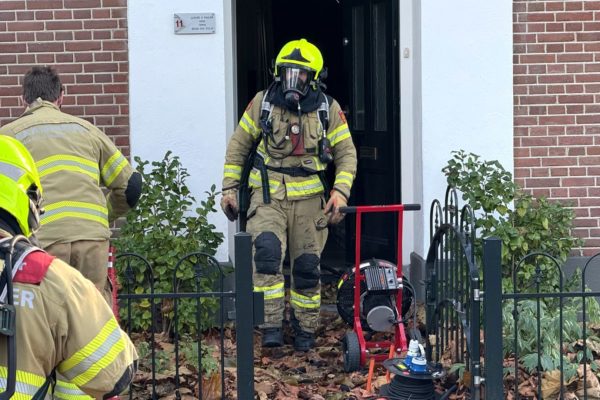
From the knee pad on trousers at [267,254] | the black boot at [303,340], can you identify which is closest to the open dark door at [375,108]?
the black boot at [303,340]

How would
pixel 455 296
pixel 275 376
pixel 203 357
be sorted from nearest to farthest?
pixel 455 296
pixel 203 357
pixel 275 376

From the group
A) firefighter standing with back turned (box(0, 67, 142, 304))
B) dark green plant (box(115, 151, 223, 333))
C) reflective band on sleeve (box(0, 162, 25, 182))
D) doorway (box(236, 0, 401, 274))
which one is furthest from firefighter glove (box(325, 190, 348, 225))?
reflective band on sleeve (box(0, 162, 25, 182))

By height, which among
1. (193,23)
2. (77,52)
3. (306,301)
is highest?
(193,23)

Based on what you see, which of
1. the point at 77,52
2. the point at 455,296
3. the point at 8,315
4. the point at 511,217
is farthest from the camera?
the point at 77,52

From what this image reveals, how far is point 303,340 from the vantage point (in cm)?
656

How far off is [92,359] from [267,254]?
12.2 feet

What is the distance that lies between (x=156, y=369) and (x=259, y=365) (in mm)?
834

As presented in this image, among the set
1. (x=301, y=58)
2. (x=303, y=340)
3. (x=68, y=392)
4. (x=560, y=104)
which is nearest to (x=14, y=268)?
(x=68, y=392)

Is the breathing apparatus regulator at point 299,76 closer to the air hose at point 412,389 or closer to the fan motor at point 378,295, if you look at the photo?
the fan motor at point 378,295

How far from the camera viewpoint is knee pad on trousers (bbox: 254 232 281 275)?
6.34m

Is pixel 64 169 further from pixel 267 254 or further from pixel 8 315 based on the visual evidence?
pixel 8 315

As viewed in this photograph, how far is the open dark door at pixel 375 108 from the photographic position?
8.02m

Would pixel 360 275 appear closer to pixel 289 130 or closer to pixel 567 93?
pixel 289 130

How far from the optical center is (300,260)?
6535 mm
